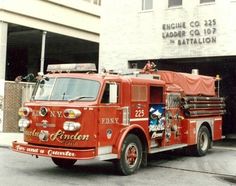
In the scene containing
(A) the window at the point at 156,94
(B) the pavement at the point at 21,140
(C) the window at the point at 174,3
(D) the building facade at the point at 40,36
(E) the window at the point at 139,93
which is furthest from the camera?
(D) the building facade at the point at 40,36

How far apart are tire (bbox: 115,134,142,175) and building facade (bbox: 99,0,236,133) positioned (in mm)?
8441

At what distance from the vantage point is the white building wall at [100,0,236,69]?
18.6 meters

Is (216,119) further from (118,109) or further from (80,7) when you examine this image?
(80,7)

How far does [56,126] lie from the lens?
408 inches

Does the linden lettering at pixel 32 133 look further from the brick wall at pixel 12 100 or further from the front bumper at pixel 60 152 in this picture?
the brick wall at pixel 12 100

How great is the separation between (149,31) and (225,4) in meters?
3.50

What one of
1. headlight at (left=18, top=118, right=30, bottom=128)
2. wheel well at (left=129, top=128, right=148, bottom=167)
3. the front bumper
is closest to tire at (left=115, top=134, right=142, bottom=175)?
Result: wheel well at (left=129, top=128, right=148, bottom=167)

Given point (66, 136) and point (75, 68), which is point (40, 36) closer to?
point (75, 68)

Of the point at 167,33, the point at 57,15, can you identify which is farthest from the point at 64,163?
the point at 57,15

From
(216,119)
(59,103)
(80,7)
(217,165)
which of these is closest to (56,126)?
(59,103)

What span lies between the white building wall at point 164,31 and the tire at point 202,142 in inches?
179

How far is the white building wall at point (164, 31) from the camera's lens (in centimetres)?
Answer: 1858

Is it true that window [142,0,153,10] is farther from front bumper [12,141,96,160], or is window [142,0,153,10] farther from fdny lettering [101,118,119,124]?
front bumper [12,141,96,160]

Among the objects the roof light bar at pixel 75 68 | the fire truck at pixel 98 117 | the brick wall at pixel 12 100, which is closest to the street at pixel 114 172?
the fire truck at pixel 98 117
